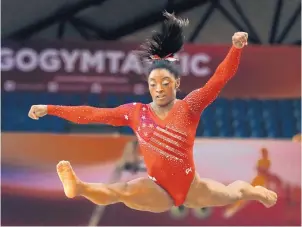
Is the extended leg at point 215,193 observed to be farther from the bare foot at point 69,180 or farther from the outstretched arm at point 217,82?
the bare foot at point 69,180

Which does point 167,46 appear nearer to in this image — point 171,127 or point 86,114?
point 171,127

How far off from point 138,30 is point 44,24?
3.44 feet

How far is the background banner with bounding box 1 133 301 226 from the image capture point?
6.93 metres

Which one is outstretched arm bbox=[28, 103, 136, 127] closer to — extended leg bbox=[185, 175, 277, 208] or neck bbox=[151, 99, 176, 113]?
neck bbox=[151, 99, 176, 113]

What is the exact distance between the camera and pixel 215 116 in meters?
7.28

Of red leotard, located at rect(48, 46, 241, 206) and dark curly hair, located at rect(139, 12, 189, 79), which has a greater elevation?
dark curly hair, located at rect(139, 12, 189, 79)

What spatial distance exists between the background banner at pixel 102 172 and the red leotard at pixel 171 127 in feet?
11.6

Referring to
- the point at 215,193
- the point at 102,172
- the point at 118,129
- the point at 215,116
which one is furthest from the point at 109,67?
the point at 215,193

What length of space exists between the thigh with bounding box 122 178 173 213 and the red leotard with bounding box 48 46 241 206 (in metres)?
0.03

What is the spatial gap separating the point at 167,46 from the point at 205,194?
0.72m

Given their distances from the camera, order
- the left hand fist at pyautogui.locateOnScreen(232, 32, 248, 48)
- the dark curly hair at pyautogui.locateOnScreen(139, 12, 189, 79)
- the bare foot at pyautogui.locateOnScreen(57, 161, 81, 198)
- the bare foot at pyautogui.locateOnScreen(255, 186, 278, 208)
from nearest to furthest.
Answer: the bare foot at pyautogui.locateOnScreen(57, 161, 81, 198), the left hand fist at pyautogui.locateOnScreen(232, 32, 248, 48), the dark curly hair at pyautogui.locateOnScreen(139, 12, 189, 79), the bare foot at pyautogui.locateOnScreen(255, 186, 278, 208)

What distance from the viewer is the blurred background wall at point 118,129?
6.95 metres

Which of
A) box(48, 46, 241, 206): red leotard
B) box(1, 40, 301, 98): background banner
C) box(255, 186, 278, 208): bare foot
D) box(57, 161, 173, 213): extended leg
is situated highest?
box(1, 40, 301, 98): background banner

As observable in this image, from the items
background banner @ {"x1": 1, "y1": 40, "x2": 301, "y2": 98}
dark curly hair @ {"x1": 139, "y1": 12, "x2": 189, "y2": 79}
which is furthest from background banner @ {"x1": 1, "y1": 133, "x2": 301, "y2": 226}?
dark curly hair @ {"x1": 139, "y1": 12, "x2": 189, "y2": 79}
